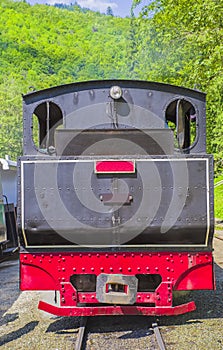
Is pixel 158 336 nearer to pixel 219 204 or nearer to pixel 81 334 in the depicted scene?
pixel 81 334

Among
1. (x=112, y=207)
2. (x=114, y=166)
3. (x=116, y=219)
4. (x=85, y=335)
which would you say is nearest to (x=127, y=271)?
(x=116, y=219)

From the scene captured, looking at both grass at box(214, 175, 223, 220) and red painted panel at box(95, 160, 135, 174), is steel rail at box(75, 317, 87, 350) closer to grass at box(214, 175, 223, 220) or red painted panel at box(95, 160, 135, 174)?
red painted panel at box(95, 160, 135, 174)

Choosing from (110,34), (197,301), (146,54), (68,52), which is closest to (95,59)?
(68,52)

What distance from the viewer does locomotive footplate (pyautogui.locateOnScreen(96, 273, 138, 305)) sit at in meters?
5.14

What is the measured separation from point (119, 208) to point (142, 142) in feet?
2.69

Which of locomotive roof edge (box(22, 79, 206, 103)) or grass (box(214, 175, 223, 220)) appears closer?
locomotive roof edge (box(22, 79, 206, 103))

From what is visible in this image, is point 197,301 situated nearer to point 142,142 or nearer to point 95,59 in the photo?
point 142,142

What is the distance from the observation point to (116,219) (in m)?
5.13

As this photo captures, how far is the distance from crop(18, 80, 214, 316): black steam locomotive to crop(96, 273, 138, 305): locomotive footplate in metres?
0.01

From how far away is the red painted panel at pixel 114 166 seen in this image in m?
5.10

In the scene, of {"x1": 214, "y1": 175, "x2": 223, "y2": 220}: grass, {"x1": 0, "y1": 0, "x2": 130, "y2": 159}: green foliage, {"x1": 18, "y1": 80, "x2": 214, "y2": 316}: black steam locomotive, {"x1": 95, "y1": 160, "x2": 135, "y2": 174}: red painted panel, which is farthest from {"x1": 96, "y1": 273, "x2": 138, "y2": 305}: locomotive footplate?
{"x1": 0, "y1": 0, "x2": 130, "y2": 159}: green foliage

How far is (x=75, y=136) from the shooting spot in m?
5.38

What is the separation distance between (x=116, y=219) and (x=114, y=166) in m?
0.57

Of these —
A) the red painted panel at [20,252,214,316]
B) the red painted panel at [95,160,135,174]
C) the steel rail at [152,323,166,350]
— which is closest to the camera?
the steel rail at [152,323,166,350]
